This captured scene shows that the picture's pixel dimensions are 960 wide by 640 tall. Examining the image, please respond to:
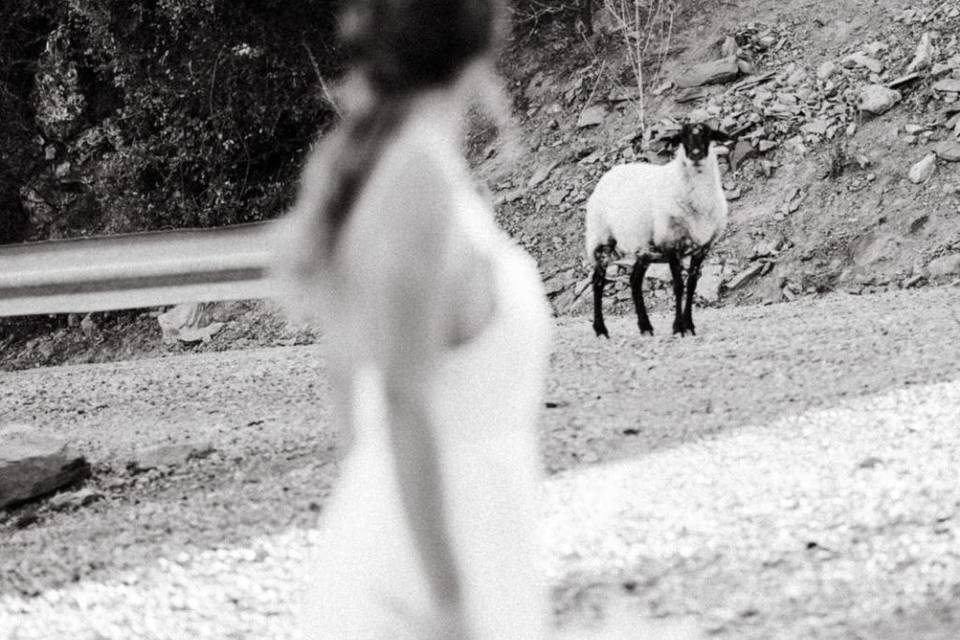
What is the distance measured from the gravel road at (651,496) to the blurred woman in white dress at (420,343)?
1225 mm

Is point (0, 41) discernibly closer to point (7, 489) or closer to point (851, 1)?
point (851, 1)

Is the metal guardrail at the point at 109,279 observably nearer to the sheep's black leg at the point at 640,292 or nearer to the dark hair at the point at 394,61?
the sheep's black leg at the point at 640,292

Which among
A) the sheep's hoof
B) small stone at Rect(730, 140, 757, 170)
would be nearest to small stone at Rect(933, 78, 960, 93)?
small stone at Rect(730, 140, 757, 170)

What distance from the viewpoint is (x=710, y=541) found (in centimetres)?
298

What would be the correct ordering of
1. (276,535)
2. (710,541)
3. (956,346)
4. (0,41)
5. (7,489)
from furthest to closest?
(0,41) < (956,346) < (7,489) < (276,535) < (710,541)

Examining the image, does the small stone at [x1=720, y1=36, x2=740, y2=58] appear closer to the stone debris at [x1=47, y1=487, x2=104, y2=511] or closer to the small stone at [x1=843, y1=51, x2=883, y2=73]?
the small stone at [x1=843, y1=51, x2=883, y2=73]

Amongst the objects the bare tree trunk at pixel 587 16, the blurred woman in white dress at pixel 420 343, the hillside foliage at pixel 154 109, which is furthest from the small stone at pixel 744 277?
the blurred woman in white dress at pixel 420 343

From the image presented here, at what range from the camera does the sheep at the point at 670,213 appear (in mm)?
5598

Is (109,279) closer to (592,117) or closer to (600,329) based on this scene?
(600,329)

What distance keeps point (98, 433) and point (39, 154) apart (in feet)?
22.6

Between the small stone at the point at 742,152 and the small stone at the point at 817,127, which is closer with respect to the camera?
the small stone at the point at 817,127

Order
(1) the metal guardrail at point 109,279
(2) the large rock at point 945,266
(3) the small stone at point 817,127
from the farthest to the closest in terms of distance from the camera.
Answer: (3) the small stone at point 817,127
(2) the large rock at point 945,266
(1) the metal guardrail at point 109,279

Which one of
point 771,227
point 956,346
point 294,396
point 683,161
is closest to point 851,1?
point 771,227

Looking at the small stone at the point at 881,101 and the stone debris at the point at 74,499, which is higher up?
the small stone at the point at 881,101
